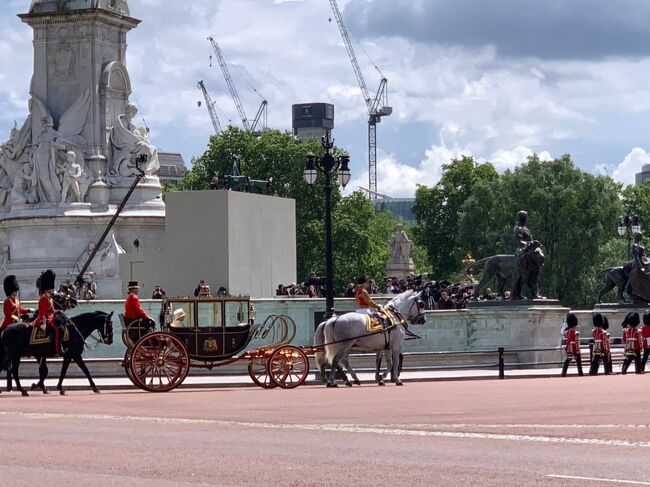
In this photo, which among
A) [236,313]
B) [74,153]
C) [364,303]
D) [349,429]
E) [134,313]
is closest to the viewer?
[349,429]

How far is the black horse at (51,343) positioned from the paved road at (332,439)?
1599mm

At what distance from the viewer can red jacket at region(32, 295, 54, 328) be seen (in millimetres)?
29906

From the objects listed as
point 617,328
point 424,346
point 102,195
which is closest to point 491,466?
point 424,346

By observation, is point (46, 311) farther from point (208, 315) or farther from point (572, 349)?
point (572, 349)

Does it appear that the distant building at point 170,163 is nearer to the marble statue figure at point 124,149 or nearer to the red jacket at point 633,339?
the marble statue figure at point 124,149

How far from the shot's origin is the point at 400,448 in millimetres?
17547

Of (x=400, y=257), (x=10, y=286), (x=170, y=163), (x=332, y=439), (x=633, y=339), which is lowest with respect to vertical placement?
(x=332, y=439)

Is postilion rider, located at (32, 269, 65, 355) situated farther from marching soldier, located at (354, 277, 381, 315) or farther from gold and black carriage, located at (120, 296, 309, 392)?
marching soldier, located at (354, 277, 381, 315)

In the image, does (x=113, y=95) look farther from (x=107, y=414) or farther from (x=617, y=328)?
(x=107, y=414)

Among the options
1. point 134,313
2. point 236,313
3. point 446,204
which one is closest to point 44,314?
point 134,313

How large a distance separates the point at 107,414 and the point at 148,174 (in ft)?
141

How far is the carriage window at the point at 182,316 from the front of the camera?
3177 cm

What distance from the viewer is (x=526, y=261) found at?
43.8 meters

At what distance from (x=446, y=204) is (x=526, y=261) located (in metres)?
78.2
